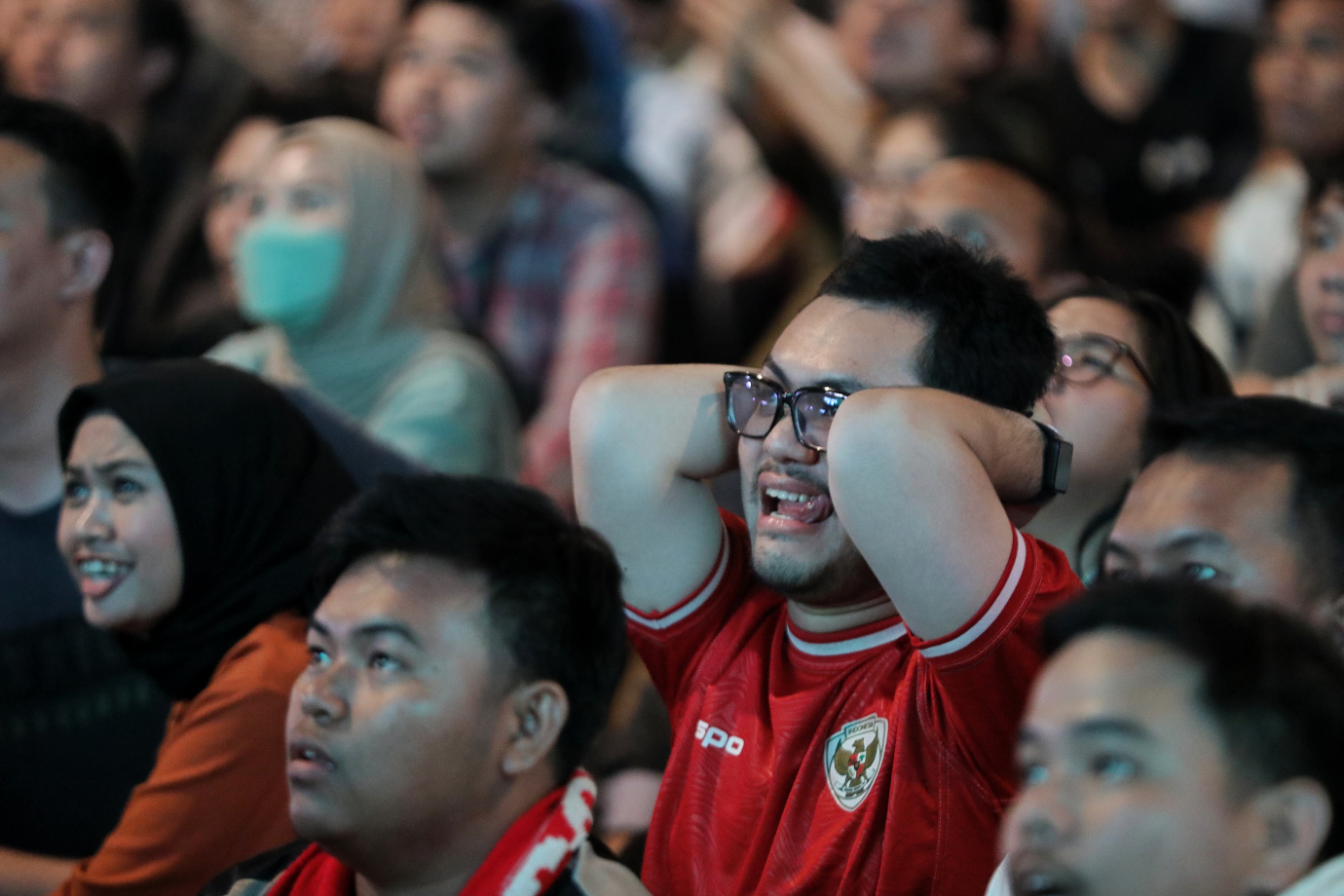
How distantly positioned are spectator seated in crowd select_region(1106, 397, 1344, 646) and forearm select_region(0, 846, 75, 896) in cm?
156

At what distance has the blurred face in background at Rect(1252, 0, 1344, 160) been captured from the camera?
4.12 m

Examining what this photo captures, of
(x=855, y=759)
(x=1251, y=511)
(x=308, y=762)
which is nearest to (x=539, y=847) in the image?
(x=308, y=762)

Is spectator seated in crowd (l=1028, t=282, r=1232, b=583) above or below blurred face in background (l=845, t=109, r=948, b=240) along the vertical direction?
below

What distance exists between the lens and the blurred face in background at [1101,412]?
2.48 m

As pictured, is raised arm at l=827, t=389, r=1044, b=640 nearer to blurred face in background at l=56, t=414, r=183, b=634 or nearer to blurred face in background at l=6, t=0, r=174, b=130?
blurred face in background at l=56, t=414, r=183, b=634

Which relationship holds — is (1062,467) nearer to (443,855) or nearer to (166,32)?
(443,855)

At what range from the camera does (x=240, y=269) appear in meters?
3.75

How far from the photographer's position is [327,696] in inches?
65.7

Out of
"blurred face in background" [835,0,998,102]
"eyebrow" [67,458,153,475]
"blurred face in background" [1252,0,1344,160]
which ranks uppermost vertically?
"blurred face in background" [1252,0,1344,160]

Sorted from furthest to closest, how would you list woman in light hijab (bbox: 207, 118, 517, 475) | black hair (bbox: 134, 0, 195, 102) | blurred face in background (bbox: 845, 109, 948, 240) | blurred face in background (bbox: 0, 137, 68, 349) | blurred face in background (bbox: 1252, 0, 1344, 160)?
black hair (bbox: 134, 0, 195, 102)
blurred face in background (bbox: 1252, 0, 1344, 160)
blurred face in background (bbox: 845, 109, 948, 240)
woman in light hijab (bbox: 207, 118, 517, 475)
blurred face in background (bbox: 0, 137, 68, 349)

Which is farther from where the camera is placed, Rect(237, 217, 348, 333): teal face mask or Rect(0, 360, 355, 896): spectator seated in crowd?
Rect(237, 217, 348, 333): teal face mask

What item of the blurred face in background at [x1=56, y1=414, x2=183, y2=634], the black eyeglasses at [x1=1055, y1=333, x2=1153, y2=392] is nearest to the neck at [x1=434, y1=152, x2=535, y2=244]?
the blurred face in background at [x1=56, y1=414, x2=183, y2=634]

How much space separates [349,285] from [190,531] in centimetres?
146

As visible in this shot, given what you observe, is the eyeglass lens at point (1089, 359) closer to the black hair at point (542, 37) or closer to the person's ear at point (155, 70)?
the black hair at point (542, 37)
